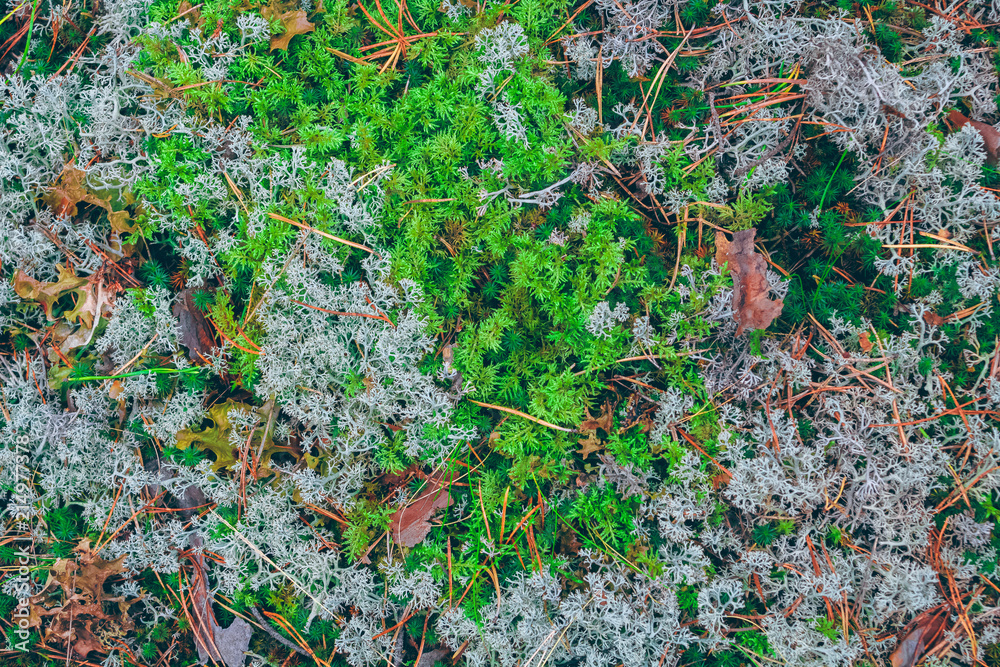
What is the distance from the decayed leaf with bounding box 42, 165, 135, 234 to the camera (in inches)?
158

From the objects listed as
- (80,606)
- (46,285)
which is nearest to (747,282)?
(46,285)

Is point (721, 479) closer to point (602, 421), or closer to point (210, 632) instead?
point (602, 421)

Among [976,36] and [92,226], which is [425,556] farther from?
[976,36]

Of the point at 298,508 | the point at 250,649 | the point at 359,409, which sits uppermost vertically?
the point at 359,409

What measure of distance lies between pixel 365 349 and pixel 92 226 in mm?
2306

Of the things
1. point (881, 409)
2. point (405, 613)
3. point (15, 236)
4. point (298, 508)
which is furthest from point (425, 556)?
point (15, 236)

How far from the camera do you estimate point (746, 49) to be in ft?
13.1

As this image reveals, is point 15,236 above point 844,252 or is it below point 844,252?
above

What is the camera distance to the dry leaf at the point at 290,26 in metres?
3.99

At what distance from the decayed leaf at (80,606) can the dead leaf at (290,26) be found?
12.9 ft

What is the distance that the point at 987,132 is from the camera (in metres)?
4.11

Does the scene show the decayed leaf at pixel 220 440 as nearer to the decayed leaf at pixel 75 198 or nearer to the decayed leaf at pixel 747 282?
the decayed leaf at pixel 75 198

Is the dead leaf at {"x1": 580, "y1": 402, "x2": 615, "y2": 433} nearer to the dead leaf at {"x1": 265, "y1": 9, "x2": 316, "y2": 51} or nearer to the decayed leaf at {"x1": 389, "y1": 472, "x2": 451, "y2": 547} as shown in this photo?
the decayed leaf at {"x1": 389, "y1": 472, "x2": 451, "y2": 547}

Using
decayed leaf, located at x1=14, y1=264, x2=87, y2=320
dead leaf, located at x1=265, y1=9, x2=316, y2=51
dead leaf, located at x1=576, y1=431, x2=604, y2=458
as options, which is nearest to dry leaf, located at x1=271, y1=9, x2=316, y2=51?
dead leaf, located at x1=265, y1=9, x2=316, y2=51
